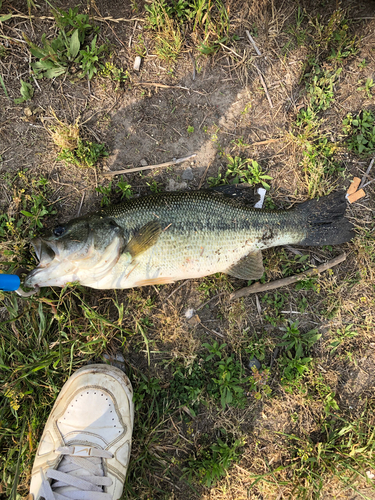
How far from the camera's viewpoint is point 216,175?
3771mm

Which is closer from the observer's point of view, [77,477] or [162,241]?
[162,241]

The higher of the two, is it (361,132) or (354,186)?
(361,132)

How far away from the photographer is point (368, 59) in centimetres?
375

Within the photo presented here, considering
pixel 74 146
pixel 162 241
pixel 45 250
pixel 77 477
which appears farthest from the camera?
pixel 74 146

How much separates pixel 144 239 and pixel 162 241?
0.19 meters

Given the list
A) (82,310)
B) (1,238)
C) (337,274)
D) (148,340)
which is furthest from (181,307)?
(1,238)

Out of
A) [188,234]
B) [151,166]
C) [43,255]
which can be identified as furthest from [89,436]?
[151,166]

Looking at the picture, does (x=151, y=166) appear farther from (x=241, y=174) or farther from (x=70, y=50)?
(x=70, y=50)

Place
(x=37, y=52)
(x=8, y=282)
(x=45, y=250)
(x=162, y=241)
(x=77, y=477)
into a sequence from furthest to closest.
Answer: (x=37, y=52), (x=77, y=477), (x=162, y=241), (x=45, y=250), (x=8, y=282)

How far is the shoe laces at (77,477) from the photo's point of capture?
10.5 ft

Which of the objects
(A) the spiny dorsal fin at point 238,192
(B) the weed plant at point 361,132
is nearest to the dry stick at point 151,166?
(A) the spiny dorsal fin at point 238,192

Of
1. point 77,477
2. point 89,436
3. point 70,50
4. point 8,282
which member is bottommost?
point 77,477

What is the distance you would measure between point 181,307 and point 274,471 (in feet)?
7.26

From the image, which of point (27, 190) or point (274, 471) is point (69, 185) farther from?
point (274, 471)
